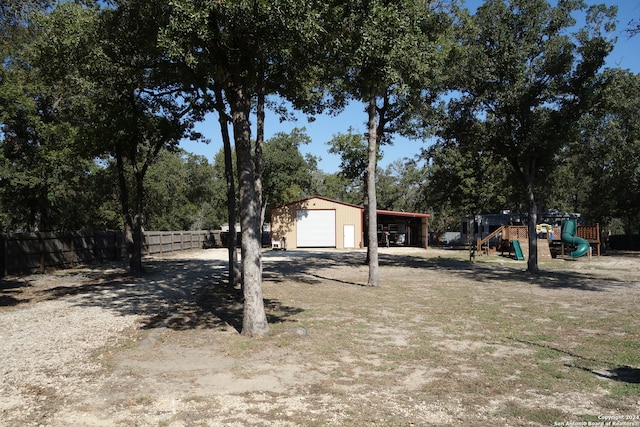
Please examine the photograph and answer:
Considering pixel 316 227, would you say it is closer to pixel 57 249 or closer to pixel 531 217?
pixel 531 217

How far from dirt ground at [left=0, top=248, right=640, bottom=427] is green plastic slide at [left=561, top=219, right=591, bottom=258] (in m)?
15.2

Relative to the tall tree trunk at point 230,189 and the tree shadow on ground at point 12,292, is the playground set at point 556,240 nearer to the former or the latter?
the tall tree trunk at point 230,189

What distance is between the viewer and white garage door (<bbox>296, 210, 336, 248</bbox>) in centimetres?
3847

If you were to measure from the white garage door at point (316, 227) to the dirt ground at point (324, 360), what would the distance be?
26.1 meters

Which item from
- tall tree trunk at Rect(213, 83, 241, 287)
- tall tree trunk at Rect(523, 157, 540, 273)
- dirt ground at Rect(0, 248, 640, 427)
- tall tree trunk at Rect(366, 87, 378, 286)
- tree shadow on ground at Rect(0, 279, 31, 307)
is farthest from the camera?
tall tree trunk at Rect(523, 157, 540, 273)

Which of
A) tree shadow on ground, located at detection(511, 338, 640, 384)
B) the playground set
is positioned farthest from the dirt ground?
the playground set

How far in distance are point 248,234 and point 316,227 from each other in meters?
31.2

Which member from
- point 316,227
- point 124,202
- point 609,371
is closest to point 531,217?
point 609,371

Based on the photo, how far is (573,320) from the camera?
8734 mm

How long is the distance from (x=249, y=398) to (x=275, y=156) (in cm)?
3651

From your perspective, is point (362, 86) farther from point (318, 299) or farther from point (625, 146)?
point (625, 146)

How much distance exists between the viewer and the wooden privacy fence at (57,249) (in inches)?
623

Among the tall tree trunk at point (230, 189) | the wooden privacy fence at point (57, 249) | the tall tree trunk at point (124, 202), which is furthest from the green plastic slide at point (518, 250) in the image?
the wooden privacy fence at point (57, 249)

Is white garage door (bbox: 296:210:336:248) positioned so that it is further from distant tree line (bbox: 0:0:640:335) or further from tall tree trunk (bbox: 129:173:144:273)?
tall tree trunk (bbox: 129:173:144:273)
